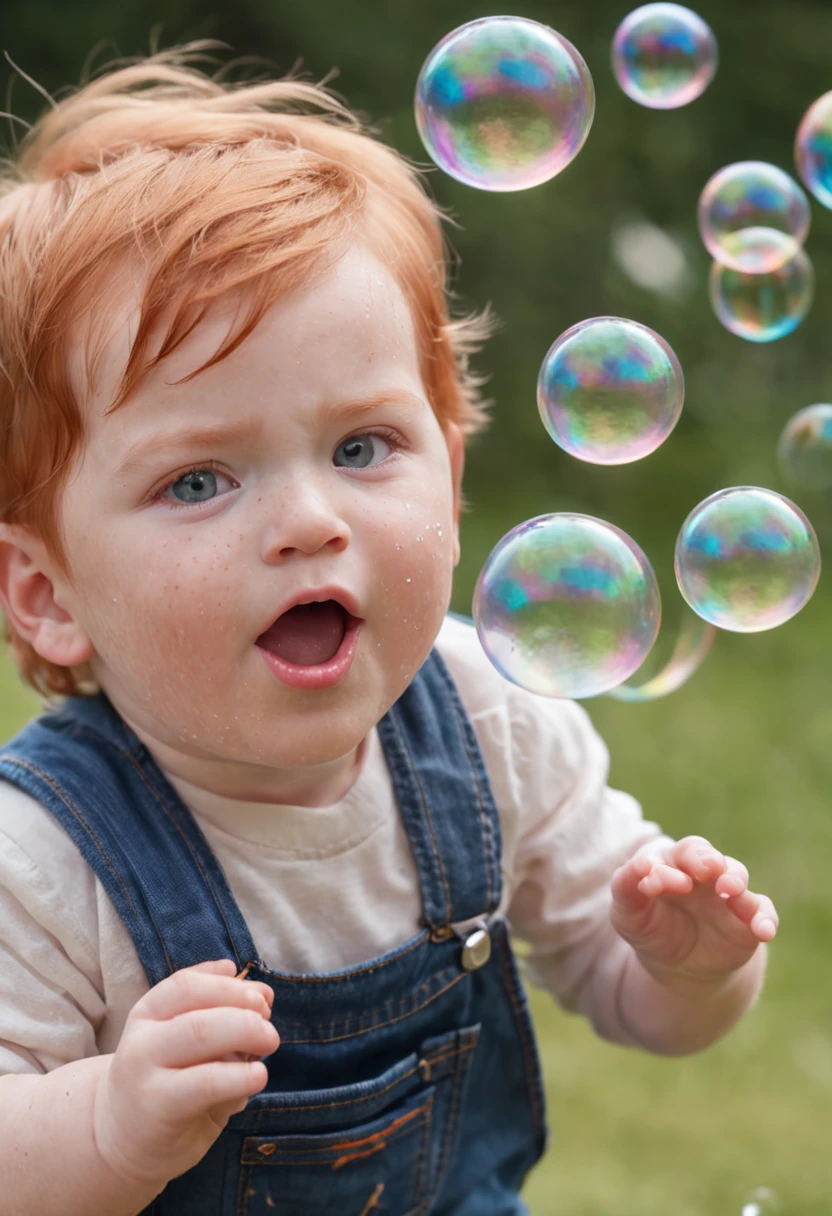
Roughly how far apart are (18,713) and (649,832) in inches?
59.0

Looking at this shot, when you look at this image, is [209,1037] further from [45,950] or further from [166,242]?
[166,242]

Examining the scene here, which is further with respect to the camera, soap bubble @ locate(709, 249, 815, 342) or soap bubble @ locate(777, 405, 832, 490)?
soap bubble @ locate(777, 405, 832, 490)

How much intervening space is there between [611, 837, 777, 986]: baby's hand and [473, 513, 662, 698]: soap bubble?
0.53ft

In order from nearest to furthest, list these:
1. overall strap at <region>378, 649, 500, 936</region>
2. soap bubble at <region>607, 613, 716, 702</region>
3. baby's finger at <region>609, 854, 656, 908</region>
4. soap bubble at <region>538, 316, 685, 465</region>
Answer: baby's finger at <region>609, 854, 656, 908</region>
overall strap at <region>378, 649, 500, 936</region>
soap bubble at <region>538, 316, 685, 465</region>
soap bubble at <region>607, 613, 716, 702</region>

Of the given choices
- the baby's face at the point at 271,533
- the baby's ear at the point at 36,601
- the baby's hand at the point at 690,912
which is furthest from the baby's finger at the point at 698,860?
the baby's ear at the point at 36,601

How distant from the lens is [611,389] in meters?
1.38

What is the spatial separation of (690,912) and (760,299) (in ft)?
3.43

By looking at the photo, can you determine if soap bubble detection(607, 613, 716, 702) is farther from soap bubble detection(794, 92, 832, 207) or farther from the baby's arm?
the baby's arm

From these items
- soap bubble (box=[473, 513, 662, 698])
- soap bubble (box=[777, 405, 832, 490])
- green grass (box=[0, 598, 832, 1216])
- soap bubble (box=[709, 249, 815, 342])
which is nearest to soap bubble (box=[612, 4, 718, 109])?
soap bubble (box=[709, 249, 815, 342])

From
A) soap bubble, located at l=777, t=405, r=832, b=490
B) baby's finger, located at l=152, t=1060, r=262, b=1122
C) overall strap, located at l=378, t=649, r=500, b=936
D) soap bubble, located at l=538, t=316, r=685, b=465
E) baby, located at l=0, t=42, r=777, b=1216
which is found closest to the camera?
baby's finger, located at l=152, t=1060, r=262, b=1122

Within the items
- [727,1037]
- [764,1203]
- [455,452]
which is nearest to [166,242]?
[455,452]

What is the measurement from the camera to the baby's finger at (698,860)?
113 cm

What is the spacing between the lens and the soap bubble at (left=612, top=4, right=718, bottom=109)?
1.91 metres

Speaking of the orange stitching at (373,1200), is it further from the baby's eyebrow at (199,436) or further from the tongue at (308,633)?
the baby's eyebrow at (199,436)
